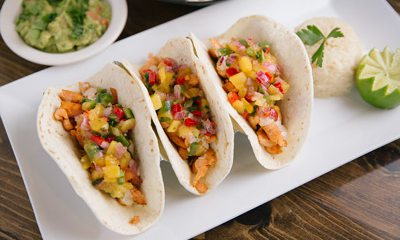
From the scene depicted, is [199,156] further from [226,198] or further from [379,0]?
[379,0]

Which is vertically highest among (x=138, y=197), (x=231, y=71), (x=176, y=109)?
(x=231, y=71)

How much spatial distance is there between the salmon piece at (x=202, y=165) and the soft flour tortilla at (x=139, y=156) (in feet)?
0.91

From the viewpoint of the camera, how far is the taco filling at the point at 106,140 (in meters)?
2.99

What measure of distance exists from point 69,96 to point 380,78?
2181 mm

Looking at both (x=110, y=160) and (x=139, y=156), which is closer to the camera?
(x=110, y=160)

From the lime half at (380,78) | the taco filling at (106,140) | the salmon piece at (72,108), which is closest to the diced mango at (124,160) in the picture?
the taco filling at (106,140)

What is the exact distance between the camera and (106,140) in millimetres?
3045

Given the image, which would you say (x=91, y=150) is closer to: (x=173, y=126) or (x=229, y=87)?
(x=173, y=126)

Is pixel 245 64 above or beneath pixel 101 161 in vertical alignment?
above

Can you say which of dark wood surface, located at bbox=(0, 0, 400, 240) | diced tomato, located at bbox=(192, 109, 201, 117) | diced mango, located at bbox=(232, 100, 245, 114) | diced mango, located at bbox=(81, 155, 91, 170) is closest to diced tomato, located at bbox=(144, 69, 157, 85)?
diced tomato, located at bbox=(192, 109, 201, 117)

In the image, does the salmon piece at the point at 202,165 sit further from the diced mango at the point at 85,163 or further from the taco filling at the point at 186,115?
the diced mango at the point at 85,163

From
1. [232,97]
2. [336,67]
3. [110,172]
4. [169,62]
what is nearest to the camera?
[110,172]

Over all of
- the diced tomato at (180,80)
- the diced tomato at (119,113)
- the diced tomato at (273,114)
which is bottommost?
the diced tomato at (119,113)

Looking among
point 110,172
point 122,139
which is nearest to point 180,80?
point 122,139
